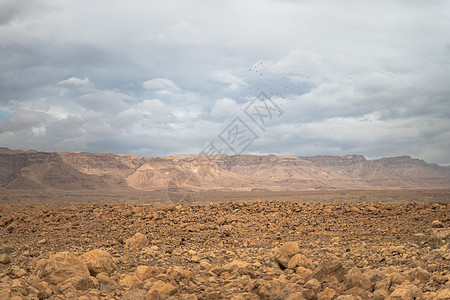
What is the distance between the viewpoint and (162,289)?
632 centimetres

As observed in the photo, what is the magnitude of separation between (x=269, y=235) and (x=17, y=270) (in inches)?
328

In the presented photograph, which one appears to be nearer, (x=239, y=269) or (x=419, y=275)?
(x=419, y=275)

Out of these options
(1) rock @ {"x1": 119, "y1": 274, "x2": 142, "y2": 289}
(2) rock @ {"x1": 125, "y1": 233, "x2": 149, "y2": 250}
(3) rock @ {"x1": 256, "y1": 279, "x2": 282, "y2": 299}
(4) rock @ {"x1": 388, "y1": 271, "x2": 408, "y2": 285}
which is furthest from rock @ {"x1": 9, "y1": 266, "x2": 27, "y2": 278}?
(4) rock @ {"x1": 388, "y1": 271, "x2": 408, "y2": 285}

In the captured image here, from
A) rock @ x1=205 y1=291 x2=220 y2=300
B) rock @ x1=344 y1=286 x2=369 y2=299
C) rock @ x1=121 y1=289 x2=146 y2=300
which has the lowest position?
rock @ x1=205 y1=291 x2=220 y2=300

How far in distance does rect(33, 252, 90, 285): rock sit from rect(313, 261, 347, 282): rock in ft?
15.5

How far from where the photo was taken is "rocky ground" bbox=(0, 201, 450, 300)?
6715mm

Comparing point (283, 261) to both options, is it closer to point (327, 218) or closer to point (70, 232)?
point (327, 218)

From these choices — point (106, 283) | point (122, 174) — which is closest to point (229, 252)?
point (106, 283)

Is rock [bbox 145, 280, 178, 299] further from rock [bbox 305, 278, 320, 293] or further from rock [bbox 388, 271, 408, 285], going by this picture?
rock [bbox 388, 271, 408, 285]

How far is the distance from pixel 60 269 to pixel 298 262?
5.05m

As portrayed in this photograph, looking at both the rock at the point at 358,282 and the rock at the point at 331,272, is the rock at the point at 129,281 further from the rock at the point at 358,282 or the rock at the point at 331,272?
the rock at the point at 358,282

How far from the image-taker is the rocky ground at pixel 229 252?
22.0 feet

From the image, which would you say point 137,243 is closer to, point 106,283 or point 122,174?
point 106,283

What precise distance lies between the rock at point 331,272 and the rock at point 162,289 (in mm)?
2929
